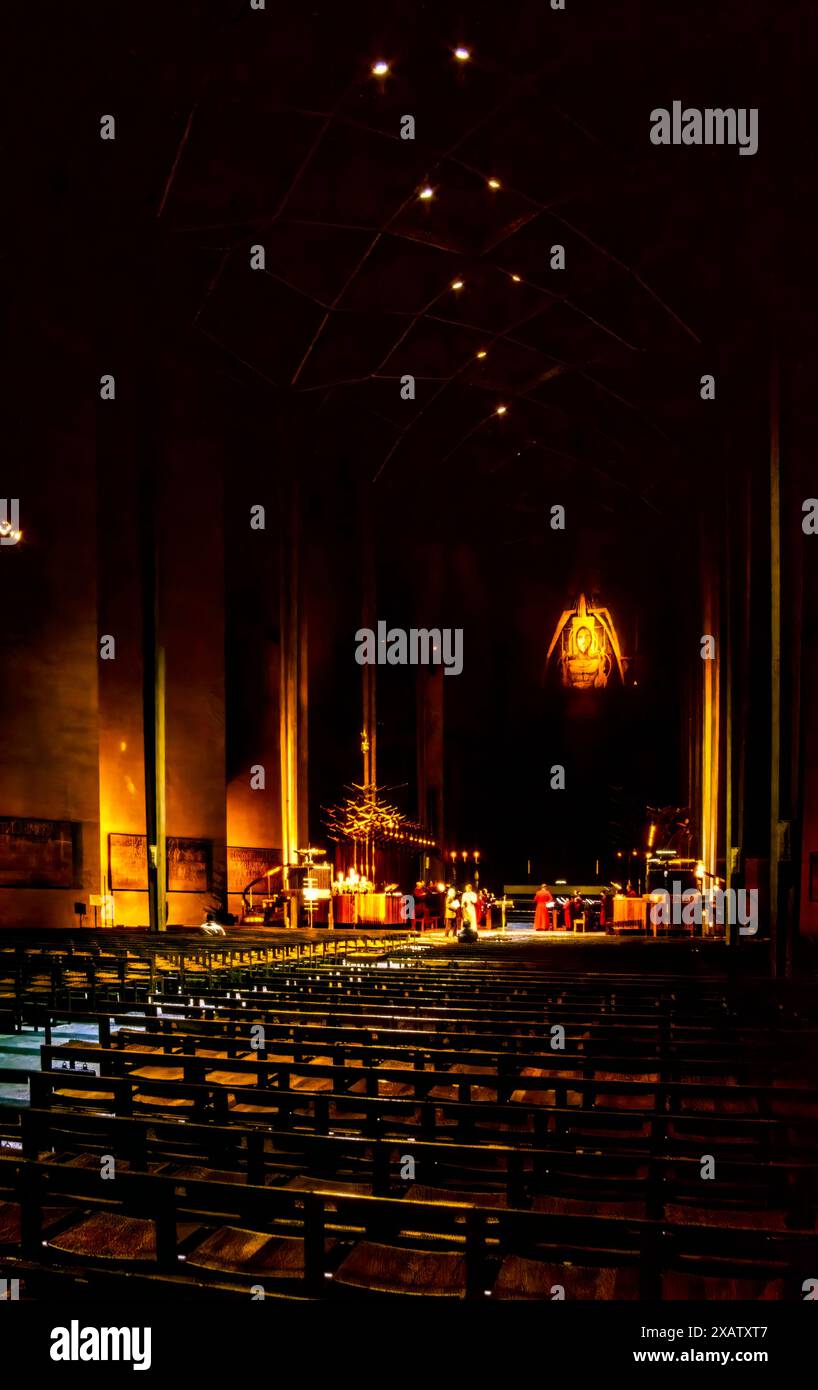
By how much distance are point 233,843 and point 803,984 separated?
56.7 feet

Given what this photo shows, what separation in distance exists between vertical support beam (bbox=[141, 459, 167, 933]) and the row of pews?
494 inches

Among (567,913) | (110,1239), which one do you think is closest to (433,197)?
(567,913)

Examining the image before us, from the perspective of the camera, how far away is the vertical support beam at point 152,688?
59.9ft

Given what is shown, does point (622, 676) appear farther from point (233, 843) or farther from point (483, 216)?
point (483, 216)

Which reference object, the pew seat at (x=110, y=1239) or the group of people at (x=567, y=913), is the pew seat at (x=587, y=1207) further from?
the group of people at (x=567, y=913)

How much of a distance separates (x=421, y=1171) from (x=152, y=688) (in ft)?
52.8

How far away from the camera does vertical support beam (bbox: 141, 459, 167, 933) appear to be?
18250 mm

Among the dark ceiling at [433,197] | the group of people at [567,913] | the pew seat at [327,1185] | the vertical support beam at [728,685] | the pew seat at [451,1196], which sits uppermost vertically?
the dark ceiling at [433,197]

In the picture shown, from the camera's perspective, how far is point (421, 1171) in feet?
12.1

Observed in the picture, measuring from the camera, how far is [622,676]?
31.9m

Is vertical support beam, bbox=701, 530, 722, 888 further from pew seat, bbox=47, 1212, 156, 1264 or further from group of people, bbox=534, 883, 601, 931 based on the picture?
pew seat, bbox=47, 1212, 156, 1264

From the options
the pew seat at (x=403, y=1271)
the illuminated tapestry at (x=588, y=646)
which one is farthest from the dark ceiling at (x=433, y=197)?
the pew seat at (x=403, y=1271)

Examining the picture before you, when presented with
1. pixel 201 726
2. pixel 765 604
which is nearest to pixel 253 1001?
pixel 765 604

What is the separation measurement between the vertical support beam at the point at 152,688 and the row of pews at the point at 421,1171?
1254 cm
